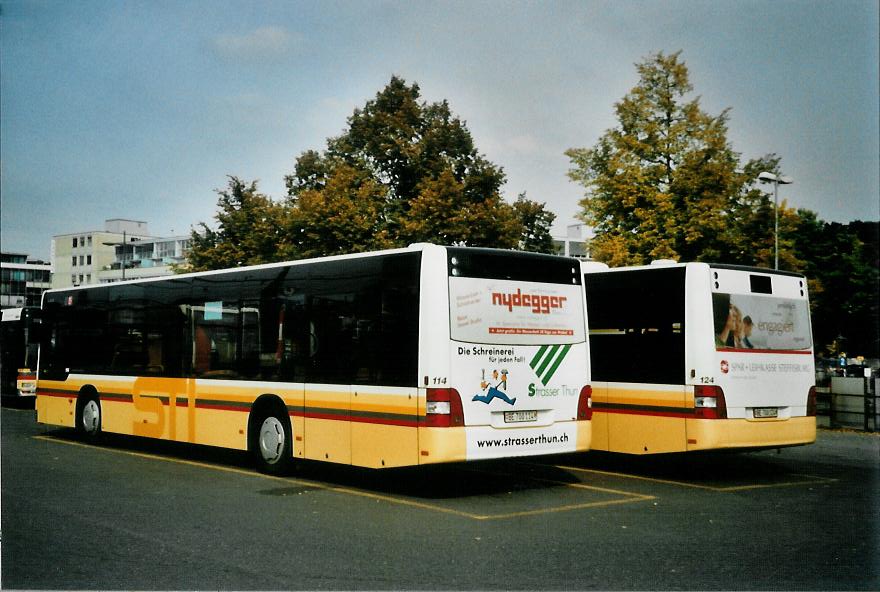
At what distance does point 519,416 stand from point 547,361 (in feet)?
2.75

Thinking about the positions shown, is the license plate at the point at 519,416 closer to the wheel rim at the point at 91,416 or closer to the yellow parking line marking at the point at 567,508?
the yellow parking line marking at the point at 567,508

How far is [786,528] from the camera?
938cm

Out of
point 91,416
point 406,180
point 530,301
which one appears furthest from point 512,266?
point 406,180

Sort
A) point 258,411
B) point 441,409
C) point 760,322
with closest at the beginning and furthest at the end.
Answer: point 441,409, point 760,322, point 258,411

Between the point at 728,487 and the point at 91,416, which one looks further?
the point at 91,416

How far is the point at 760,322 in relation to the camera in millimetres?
13180

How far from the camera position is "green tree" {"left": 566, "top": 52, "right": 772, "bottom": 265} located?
30672mm

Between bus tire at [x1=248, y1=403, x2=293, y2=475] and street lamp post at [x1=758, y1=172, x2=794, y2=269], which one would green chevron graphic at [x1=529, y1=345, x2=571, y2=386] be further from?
street lamp post at [x1=758, y1=172, x2=794, y2=269]

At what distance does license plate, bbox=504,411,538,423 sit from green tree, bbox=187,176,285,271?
29.5 meters

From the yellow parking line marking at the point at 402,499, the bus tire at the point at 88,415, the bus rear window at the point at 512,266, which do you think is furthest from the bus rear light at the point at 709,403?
the bus tire at the point at 88,415

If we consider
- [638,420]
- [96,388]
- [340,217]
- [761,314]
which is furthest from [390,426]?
[340,217]

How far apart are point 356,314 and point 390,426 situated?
156 centimetres

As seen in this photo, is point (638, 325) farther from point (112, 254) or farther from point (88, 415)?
point (112, 254)

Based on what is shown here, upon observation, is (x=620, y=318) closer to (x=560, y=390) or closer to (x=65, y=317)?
(x=560, y=390)
